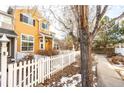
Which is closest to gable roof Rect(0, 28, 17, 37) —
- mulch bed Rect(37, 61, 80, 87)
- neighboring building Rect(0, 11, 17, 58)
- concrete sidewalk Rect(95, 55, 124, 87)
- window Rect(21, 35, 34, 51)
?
neighboring building Rect(0, 11, 17, 58)

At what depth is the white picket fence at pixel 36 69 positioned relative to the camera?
7.06ft

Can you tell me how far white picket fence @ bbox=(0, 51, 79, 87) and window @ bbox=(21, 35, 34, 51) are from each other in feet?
0.51

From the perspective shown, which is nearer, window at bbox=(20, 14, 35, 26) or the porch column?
the porch column

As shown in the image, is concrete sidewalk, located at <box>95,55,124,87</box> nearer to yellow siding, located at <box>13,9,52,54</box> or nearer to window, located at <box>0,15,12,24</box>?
yellow siding, located at <box>13,9,52,54</box>

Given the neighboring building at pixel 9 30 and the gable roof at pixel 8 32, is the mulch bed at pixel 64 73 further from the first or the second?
the gable roof at pixel 8 32

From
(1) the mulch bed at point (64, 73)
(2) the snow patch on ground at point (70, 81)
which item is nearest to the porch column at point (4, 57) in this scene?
(1) the mulch bed at point (64, 73)

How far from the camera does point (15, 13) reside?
7.39 feet

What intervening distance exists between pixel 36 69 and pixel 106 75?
0.83m

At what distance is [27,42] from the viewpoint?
90.2 inches

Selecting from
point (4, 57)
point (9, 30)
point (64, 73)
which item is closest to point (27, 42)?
point (9, 30)

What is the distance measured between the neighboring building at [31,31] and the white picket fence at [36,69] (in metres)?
0.16

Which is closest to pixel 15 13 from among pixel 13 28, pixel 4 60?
pixel 13 28

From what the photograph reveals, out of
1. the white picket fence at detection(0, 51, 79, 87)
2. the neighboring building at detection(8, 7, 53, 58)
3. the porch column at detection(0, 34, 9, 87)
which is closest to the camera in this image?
the porch column at detection(0, 34, 9, 87)

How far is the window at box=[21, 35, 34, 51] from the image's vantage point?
7.47ft
